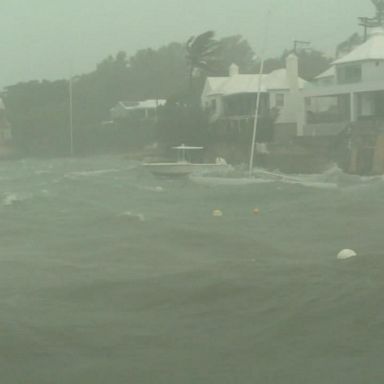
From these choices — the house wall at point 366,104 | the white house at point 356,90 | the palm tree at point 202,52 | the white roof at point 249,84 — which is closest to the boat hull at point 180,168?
the white house at point 356,90

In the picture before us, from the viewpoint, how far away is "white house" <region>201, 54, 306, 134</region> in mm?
59062

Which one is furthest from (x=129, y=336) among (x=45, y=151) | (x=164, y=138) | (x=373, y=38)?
(x=45, y=151)

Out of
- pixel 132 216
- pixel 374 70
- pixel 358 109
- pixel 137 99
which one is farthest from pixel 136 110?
pixel 132 216

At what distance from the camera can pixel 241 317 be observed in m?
10.2

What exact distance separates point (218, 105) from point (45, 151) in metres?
22.5

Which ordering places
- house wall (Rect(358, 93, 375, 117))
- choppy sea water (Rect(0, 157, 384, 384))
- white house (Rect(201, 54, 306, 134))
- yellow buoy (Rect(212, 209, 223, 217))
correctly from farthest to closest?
1. white house (Rect(201, 54, 306, 134))
2. house wall (Rect(358, 93, 375, 117))
3. yellow buoy (Rect(212, 209, 223, 217))
4. choppy sea water (Rect(0, 157, 384, 384))

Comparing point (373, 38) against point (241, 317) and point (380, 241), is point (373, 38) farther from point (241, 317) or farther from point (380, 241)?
point (241, 317)

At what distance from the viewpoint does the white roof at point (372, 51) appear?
51812 mm

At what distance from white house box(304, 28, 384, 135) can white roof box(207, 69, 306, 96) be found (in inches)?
211

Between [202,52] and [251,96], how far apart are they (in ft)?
39.6

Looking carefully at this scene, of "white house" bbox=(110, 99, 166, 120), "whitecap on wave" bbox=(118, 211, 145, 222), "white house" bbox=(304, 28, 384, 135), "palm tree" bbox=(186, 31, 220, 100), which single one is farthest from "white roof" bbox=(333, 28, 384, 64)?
"whitecap on wave" bbox=(118, 211, 145, 222)

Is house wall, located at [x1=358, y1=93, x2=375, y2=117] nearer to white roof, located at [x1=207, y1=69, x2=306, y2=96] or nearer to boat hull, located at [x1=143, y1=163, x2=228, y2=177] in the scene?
boat hull, located at [x1=143, y1=163, x2=228, y2=177]

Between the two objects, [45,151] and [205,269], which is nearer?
[205,269]

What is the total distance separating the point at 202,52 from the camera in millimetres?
74500
